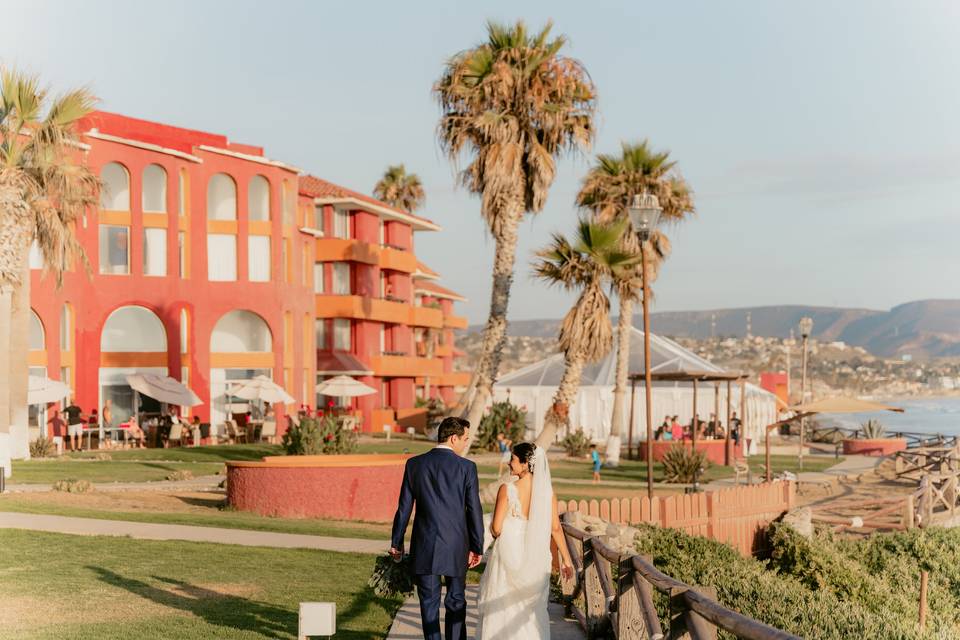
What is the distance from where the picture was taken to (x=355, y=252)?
5900 centimetres

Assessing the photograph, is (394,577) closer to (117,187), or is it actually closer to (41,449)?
(41,449)

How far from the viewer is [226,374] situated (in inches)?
1889

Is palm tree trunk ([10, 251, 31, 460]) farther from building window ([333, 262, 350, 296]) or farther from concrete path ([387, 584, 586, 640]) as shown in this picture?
building window ([333, 262, 350, 296])

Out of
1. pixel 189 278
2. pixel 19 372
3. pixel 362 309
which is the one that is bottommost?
pixel 19 372

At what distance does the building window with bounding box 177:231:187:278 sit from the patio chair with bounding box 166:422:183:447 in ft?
24.7

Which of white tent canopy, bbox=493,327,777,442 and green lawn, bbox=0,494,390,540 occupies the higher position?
white tent canopy, bbox=493,327,777,442

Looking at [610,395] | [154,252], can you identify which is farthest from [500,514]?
[610,395]

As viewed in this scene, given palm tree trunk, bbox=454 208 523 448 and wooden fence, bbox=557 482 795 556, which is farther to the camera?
palm tree trunk, bbox=454 208 523 448

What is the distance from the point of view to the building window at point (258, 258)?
159 feet

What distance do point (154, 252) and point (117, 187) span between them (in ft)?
9.39

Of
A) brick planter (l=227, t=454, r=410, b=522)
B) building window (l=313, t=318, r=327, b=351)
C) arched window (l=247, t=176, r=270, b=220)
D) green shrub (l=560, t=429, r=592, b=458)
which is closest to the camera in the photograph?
brick planter (l=227, t=454, r=410, b=522)

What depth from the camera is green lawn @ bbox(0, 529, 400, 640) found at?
10695 millimetres

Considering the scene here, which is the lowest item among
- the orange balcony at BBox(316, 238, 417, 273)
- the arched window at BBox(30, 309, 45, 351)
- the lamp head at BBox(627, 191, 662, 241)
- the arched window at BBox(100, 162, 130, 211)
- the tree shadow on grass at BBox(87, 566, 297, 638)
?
the tree shadow on grass at BBox(87, 566, 297, 638)

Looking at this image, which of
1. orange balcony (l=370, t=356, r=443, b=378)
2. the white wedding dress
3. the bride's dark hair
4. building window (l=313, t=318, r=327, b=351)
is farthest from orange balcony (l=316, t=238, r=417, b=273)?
the white wedding dress
